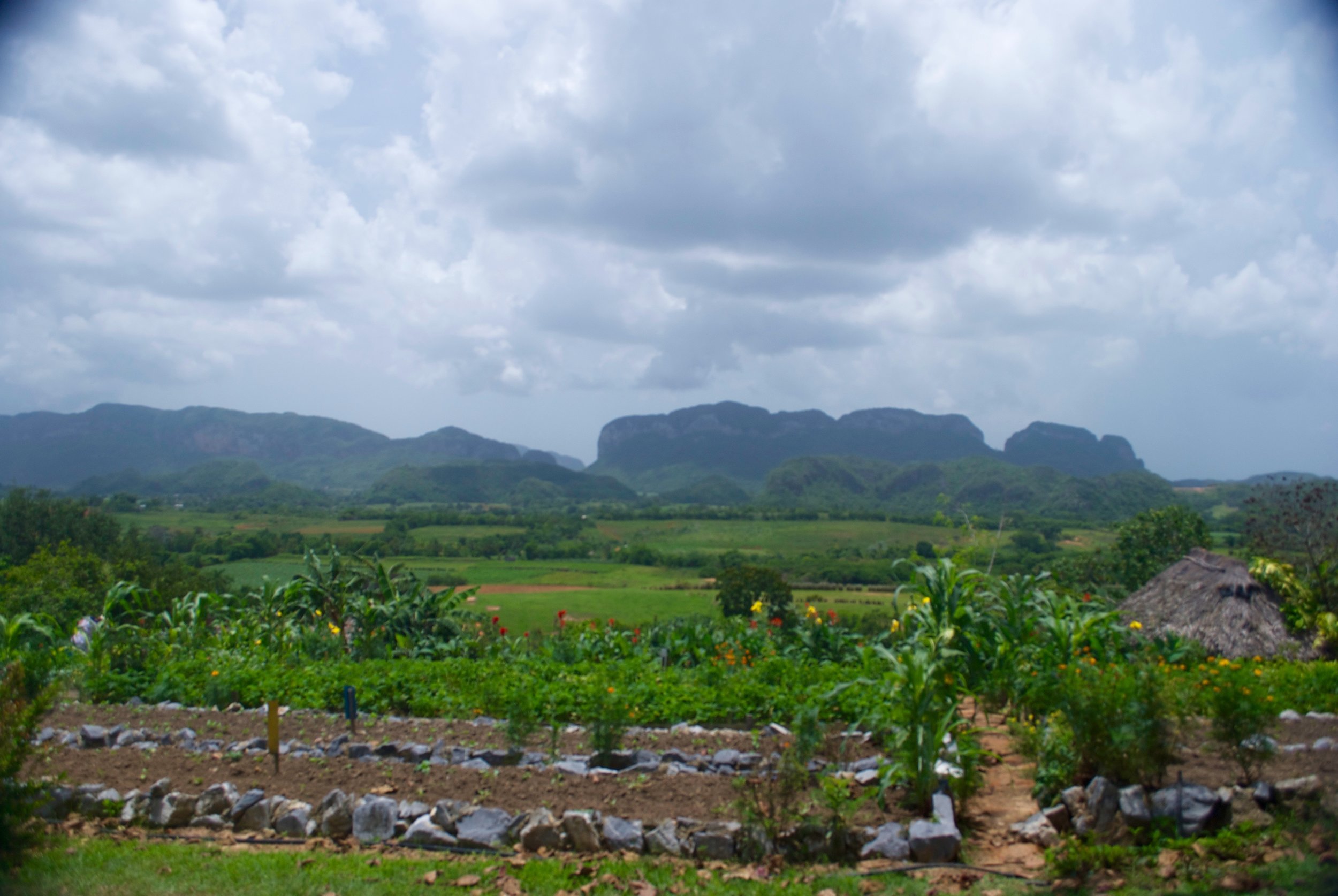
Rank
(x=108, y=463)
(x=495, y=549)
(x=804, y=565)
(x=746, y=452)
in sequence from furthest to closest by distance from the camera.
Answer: (x=746, y=452), (x=108, y=463), (x=495, y=549), (x=804, y=565)

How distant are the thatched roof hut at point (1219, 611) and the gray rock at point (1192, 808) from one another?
5.45m

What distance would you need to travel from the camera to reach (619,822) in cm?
457

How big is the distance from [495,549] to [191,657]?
47405 millimetres

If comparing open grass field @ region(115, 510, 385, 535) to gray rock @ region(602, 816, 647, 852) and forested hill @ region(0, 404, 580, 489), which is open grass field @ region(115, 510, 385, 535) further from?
forested hill @ region(0, 404, 580, 489)

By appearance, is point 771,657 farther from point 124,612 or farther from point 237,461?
point 237,461

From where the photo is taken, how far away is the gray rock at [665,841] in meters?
4.42

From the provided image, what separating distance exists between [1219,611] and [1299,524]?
2.83 meters

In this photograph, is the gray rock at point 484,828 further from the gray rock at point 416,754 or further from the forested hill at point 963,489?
the forested hill at point 963,489

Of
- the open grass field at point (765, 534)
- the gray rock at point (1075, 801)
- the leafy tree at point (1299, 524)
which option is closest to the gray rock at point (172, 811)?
the gray rock at point (1075, 801)

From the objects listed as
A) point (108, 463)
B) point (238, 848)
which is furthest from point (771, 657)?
point (108, 463)

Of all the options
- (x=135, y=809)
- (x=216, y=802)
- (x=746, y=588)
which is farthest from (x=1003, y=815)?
(x=746, y=588)

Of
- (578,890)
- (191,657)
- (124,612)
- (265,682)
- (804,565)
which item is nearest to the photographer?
(578,890)

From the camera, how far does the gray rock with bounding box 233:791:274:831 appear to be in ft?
16.4

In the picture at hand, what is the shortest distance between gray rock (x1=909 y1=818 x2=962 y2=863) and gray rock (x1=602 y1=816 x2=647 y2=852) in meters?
1.51
